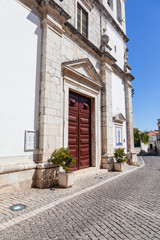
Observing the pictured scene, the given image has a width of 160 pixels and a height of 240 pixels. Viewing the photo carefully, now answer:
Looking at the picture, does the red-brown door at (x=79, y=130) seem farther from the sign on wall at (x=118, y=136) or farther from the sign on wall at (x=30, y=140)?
the sign on wall at (x=118, y=136)

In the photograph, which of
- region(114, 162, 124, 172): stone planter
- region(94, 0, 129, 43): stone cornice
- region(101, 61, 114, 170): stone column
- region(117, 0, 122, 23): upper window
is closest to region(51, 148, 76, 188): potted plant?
region(101, 61, 114, 170): stone column

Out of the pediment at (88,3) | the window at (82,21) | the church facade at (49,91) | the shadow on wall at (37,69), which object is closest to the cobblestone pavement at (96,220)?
the church facade at (49,91)

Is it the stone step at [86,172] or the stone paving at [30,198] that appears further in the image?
the stone step at [86,172]

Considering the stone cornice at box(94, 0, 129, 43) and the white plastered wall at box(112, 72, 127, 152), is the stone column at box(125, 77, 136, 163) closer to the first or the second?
the white plastered wall at box(112, 72, 127, 152)

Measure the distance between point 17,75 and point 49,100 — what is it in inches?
46.9

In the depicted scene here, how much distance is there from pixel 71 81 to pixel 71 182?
3.89 meters

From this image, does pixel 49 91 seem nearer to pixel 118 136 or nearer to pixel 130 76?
pixel 118 136

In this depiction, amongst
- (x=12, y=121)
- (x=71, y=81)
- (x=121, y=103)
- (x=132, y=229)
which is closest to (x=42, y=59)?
(x=71, y=81)

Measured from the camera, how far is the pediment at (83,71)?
21.3 ft

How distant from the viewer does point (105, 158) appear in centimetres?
811

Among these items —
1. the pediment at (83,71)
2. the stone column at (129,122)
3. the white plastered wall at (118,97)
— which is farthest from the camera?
the stone column at (129,122)

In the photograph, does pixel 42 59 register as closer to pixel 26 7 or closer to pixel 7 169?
pixel 26 7

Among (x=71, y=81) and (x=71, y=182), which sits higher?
(x=71, y=81)

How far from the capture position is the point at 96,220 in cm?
280
